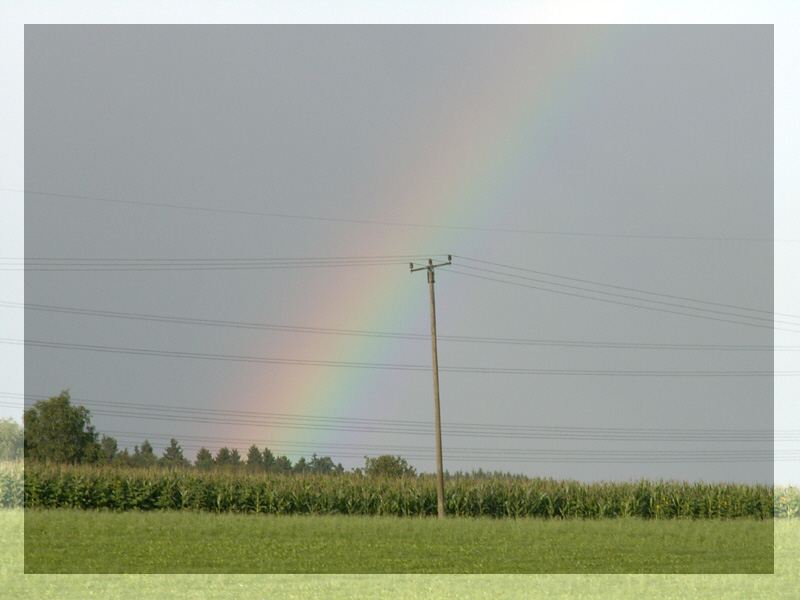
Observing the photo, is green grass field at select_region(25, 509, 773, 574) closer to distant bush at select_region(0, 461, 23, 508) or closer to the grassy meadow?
the grassy meadow

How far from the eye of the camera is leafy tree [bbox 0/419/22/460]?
87.4m

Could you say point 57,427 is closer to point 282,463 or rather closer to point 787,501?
point 282,463

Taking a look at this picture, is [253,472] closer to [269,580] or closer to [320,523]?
[320,523]

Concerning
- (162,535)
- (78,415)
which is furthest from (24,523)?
(78,415)

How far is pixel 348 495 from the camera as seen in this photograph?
45406mm

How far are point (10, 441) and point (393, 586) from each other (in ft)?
276

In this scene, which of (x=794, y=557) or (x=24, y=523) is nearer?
(x=794, y=557)

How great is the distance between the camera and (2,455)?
88438 millimetres

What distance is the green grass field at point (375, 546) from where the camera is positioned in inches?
954

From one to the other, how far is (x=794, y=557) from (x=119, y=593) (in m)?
A: 20.0

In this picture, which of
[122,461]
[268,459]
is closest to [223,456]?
[268,459]

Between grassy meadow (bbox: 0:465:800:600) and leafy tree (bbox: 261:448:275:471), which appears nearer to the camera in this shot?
grassy meadow (bbox: 0:465:800:600)

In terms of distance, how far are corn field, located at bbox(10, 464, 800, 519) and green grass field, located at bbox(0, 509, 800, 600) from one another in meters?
20.3

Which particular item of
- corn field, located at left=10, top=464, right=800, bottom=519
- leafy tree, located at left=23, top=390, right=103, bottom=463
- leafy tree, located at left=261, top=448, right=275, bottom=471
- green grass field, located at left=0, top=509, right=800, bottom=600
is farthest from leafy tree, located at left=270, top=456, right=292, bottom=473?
green grass field, located at left=0, top=509, right=800, bottom=600
